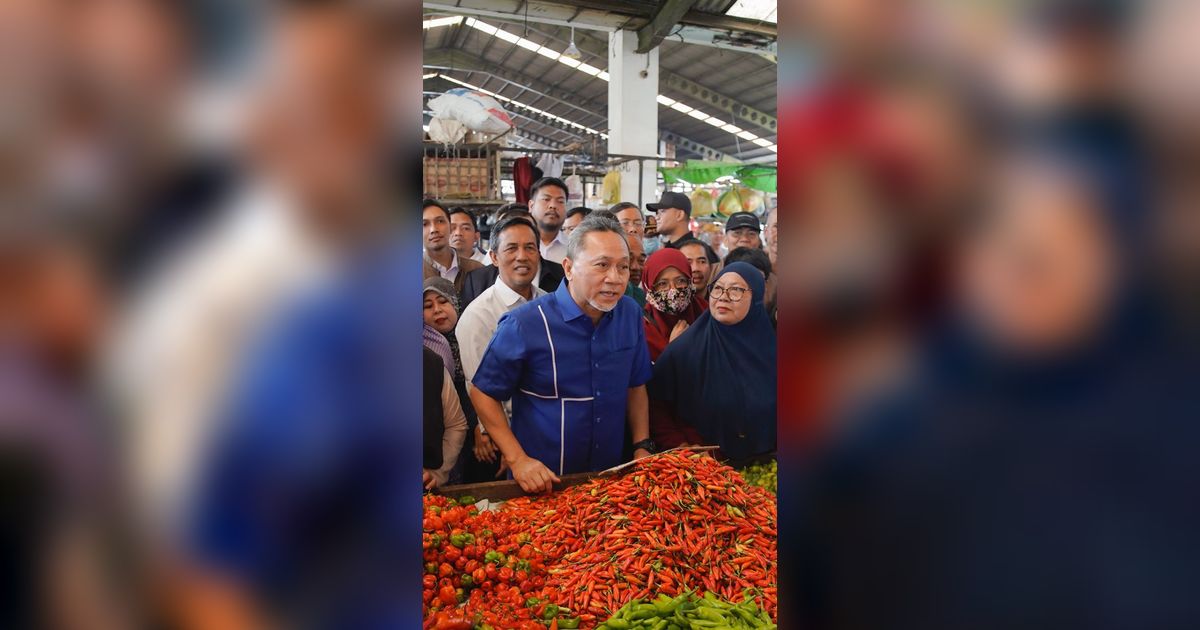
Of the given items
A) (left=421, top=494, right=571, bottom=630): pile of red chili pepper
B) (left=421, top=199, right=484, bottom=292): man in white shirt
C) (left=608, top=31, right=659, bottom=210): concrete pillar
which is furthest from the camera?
(left=608, top=31, right=659, bottom=210): concrete pillar

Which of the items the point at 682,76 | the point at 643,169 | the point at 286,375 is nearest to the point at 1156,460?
the point at 286,375

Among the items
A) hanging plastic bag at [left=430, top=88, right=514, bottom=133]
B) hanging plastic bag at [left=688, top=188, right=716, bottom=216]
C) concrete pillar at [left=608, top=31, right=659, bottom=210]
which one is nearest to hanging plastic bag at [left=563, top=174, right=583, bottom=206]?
concrete pillar at [left=608, top=31, right=659, bottom=210]

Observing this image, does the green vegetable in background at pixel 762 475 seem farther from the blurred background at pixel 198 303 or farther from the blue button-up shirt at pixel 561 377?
the blurred background at pixel 198 303

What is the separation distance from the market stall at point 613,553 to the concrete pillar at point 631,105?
22.0 feet

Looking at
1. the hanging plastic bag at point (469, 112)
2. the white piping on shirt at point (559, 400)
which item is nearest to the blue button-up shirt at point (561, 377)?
the white piping on shirt at point (559, 400)

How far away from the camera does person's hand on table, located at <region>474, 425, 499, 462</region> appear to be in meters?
3.48

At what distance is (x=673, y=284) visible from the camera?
3879 millimetres

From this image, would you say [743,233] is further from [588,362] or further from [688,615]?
[688,615]

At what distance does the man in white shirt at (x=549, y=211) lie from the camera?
502 cm

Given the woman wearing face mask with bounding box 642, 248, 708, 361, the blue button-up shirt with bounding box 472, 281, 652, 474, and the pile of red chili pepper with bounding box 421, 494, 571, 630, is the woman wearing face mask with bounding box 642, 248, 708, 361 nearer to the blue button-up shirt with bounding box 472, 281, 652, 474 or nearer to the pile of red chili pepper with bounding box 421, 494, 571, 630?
the blue button-up shirt with bounding box 472, 281, 652, 474

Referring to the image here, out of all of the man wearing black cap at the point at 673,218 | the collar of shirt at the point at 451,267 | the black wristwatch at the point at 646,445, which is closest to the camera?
the black wristwatch at the point at 646,445

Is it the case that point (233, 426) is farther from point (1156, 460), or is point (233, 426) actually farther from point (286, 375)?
point (1156, 460)

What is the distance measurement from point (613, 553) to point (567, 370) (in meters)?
0.89

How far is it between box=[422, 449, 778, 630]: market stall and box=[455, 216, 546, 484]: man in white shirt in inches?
23.7
